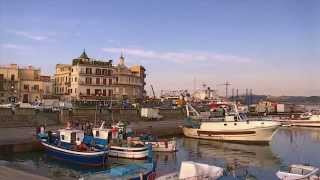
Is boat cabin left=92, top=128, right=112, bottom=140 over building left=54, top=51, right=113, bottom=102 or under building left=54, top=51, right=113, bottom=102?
under

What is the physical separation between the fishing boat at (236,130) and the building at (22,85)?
131 feet

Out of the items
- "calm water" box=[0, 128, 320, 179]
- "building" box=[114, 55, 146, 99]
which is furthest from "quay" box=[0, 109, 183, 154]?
"building" box=[114, 55, 146, 99]

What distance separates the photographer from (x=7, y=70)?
284 ft

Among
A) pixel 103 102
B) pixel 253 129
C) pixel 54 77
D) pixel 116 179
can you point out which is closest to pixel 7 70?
pixel 54 77

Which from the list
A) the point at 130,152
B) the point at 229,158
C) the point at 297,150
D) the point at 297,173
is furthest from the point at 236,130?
the point at 297,173

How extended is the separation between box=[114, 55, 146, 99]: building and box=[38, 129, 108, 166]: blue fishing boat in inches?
2099

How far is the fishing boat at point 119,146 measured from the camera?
37.6m

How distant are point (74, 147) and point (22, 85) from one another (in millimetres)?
54120

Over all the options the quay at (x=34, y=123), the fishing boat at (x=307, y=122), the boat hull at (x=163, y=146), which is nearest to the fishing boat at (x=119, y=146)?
the boat hull at (x=163, y=146)

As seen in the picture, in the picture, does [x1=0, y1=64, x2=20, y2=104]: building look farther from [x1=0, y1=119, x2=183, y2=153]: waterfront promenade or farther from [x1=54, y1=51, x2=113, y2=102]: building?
[x1=0, y1=119, x2=183, y2=153]: waterfront promenade

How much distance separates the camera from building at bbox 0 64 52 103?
82.4 meters

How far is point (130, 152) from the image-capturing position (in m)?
37.7

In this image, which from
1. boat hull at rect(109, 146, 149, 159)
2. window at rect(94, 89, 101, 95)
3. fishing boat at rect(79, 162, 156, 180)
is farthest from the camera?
window at rect(94, 89, 101, 95)

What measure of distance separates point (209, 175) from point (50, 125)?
124ft
